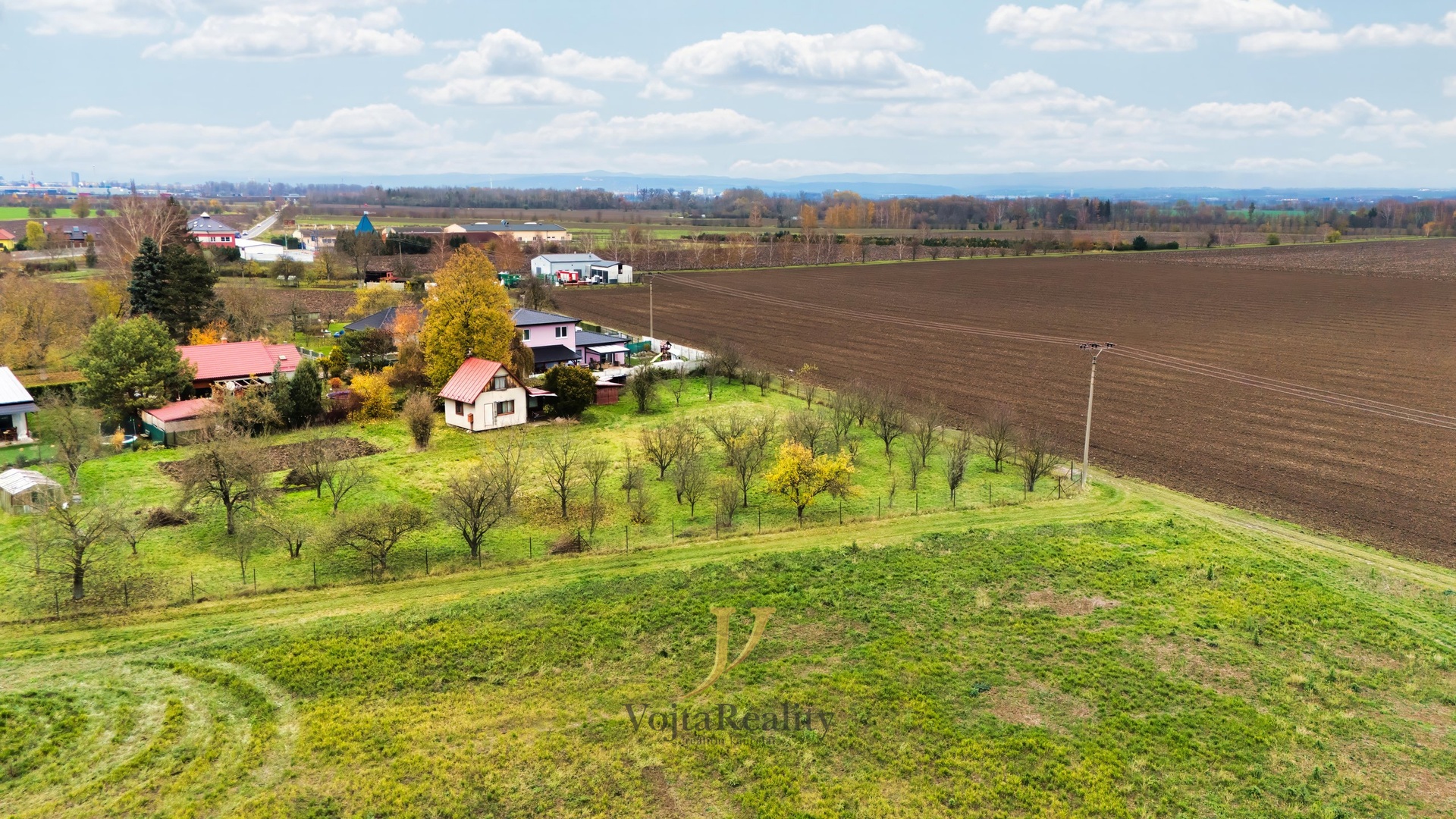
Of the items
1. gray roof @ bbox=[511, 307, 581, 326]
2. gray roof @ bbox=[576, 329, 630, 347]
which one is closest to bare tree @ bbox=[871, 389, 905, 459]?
gray roof @ bbox=[576, 329, 630, 347]

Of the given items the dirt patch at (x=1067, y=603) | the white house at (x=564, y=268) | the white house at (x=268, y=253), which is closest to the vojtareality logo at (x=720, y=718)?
the dirt patch at (x=1067, y=603)

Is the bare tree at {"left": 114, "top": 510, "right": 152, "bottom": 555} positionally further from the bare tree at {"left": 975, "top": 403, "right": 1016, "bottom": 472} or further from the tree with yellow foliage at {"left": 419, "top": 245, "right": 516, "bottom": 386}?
the bare tree at {"left": 975, "top": 403, "right": 1016, "bottom": 472}

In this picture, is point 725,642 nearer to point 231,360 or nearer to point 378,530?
point 378,530

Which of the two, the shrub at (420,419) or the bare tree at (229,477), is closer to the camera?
the bare tree at (229,477)

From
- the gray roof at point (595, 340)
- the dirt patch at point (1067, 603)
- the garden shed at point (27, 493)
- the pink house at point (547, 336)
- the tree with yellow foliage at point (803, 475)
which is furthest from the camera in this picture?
the gray roof at point (595, 340)

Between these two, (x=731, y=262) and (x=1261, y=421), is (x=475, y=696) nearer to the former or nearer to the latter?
(x=1261, y=421)

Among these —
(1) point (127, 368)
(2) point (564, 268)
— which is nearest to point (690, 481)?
(1) point (127, 368)

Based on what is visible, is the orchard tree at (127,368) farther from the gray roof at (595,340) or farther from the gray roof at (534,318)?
Result: the gray roof at (595,340)
